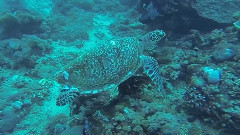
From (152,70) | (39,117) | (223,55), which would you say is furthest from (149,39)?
(39,117)

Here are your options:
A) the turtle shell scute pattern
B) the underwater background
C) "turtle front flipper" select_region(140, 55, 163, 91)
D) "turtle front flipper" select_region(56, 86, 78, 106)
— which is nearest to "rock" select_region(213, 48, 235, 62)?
the underwater background

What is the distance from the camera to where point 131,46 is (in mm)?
3930

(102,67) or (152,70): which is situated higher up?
(102,67)

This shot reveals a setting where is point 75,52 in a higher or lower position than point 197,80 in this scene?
lower

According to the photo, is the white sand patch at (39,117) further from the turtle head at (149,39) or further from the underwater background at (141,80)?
the turtle head at (149,39)

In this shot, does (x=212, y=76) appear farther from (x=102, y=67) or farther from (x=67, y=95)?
(x=67, y=95)

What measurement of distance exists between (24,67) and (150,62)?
4.57 m

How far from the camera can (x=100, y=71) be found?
350 centimetres

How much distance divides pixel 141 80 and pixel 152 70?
61 centimetres

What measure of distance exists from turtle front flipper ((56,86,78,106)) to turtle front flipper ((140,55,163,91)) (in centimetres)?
148

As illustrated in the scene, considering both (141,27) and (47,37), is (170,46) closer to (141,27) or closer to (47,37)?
(141,27)

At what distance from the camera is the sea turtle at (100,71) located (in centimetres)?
338

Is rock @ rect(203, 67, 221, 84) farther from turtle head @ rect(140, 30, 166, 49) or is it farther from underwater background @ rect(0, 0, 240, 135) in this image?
turtle head @ rect(140, 30, 166, 49)

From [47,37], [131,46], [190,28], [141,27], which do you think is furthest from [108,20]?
[131,46]
